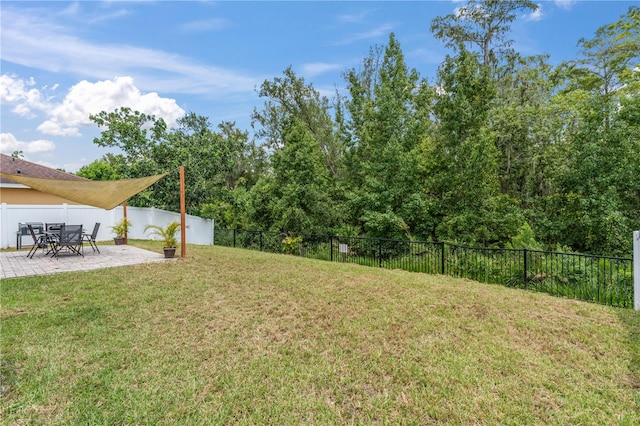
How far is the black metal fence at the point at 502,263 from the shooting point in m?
6.10

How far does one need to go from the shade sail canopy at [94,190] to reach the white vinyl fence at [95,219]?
275cm

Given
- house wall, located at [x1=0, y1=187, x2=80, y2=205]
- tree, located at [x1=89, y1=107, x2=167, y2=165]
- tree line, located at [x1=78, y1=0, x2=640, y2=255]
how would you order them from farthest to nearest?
tree, located at [x1=89, y1=107, x2=167, y2=165] < house wall, located at [x1=0, y1=187, x2=80, y2=205] < tree line, located at [x1=78, y1=0, x2=640, y2=255]

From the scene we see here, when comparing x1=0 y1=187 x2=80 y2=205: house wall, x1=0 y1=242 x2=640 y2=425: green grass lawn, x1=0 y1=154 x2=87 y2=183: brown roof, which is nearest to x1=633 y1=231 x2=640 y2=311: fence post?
x1=0 y1=242 x2=640 y2=425: green grass lawn

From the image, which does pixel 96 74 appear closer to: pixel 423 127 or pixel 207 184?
pixel 207 184

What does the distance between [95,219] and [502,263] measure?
565 inches

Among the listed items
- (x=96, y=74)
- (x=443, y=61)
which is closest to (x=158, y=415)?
(x=96, y=74)

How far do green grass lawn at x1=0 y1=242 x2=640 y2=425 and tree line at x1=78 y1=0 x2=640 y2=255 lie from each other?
22.4 ft

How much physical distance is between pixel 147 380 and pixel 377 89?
552 inches

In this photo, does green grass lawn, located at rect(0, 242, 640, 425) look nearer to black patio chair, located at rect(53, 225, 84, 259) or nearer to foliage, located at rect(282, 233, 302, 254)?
black patio chair, located at rect(53, 225, 84, 259)

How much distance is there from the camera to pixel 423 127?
45.1 feet

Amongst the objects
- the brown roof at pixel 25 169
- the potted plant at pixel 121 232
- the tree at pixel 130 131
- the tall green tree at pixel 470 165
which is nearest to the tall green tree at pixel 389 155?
the tall green tree at pixel 470 165

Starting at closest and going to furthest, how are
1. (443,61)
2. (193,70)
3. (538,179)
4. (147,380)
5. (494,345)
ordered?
(147,380)
(494,345)
(193,70)
(538,179)
(443,61)

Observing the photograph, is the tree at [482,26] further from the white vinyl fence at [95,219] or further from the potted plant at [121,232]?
the potted plant at [121,232]

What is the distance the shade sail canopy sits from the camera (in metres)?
9.21
